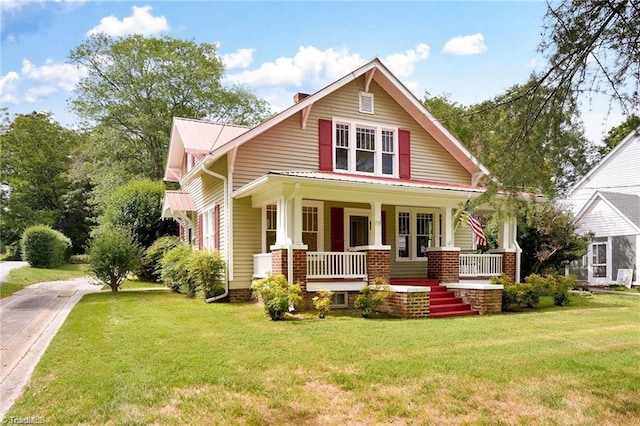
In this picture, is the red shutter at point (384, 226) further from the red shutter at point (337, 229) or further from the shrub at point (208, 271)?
the shrub at point (208, 271)

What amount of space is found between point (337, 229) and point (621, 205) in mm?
15572

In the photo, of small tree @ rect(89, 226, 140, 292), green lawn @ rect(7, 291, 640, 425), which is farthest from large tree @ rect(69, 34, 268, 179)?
green lawn @ rect(7, 291, 640, 425)

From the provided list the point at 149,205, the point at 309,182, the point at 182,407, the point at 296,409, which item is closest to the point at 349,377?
the point at 296,409

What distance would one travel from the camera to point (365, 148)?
50.9 feet

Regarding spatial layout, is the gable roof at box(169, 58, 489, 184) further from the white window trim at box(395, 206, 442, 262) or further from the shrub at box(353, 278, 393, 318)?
the shrub at box(353, 278, 393, 318)

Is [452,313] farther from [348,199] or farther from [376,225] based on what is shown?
[348,199]

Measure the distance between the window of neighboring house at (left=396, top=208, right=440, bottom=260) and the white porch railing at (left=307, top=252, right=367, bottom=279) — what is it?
12.5 ft

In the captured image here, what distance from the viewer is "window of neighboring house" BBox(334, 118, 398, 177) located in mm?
15195

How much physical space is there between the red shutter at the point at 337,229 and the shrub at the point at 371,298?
3541 millimetres

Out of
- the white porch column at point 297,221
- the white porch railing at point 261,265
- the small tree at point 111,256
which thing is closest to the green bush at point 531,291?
the white porch column at point 297,221

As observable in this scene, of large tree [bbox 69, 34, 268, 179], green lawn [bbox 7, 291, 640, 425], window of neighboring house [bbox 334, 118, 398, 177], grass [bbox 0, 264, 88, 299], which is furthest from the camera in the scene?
large tree [bbox 69, 34, 268, 179]

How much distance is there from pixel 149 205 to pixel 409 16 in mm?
16889

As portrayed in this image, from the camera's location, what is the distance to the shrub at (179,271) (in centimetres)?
1545

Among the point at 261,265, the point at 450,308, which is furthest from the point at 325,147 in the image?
the point at 450,308
